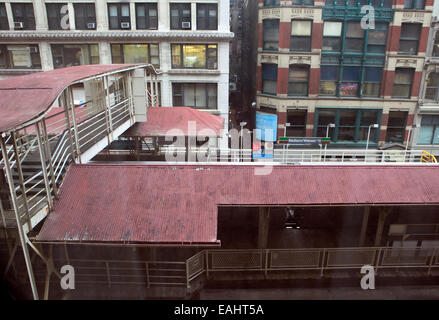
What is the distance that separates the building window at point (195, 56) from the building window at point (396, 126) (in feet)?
55.4

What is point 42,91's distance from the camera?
8094 millimetres

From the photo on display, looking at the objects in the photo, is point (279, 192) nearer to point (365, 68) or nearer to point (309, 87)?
point (309, 87)

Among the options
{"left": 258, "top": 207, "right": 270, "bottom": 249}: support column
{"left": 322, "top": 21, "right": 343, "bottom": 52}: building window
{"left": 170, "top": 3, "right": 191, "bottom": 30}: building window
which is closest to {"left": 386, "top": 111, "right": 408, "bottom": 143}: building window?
{"left": 322, "top": 21, "right": 343, "bottom": 52}: building window

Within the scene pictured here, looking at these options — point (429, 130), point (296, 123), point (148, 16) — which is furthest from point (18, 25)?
point (429, 130)

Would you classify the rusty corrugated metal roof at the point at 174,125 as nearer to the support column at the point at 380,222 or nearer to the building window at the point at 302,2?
the support column at the point at 380,222

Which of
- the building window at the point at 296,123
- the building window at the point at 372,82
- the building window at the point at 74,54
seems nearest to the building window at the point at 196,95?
the building window at the point at 296,123

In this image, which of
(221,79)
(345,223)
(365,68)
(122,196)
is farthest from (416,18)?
(122,196)

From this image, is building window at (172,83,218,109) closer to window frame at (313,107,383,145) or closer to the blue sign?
the blue sign

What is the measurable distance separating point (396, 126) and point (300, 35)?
12.3m

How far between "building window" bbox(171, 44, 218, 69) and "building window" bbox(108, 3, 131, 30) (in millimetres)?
4362

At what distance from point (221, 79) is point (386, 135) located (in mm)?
16224

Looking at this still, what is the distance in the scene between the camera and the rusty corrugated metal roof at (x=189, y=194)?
9.09 m

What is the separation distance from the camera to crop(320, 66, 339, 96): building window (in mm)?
28688

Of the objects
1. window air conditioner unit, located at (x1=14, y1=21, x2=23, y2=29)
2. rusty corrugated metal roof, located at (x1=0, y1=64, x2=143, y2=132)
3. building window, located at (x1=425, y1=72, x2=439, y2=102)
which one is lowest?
building window, located at (x1=425, y1=72, x2=439, y2=102)
